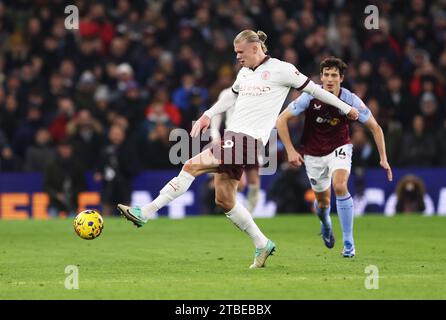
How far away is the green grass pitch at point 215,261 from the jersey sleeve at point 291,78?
187cm

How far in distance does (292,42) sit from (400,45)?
9.05ft

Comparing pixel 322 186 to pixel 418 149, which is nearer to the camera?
pixel 322 186

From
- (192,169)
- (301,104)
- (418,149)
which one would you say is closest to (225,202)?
(192,169)

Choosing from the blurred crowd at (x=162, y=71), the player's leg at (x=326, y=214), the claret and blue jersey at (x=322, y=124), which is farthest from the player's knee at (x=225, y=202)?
the blurred crowd at (x=162, y=71)

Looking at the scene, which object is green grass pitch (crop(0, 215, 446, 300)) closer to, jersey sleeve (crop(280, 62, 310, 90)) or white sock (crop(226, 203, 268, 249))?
white sock (crop(226, 203, 268, 249))

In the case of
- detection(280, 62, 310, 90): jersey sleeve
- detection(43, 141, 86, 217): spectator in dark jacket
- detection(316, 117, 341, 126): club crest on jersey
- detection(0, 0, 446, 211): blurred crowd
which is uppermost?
detection(0, 0, 446, 211): blurred crowd

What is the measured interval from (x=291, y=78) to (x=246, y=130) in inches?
27.7

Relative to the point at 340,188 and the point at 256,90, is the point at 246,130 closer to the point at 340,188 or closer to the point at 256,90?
the point at 256,90

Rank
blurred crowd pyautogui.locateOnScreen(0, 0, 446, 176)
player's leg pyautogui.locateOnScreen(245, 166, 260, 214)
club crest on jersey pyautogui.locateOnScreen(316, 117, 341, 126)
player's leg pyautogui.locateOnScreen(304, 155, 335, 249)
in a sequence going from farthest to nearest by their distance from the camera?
blurred crowd pyautogui.locateOnScreen(0, 0, 446, 176) < player's leg pyautogui.locateOnScreen(245, 166, 260, 214) < player's leg pyautogui.locateOnScreen(304, 155, 335, 249) < club crest on jersey pyautogui.locateOnScreen(316, 117, 341, 126)

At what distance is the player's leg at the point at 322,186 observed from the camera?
43.0 feet

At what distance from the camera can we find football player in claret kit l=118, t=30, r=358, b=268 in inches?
432

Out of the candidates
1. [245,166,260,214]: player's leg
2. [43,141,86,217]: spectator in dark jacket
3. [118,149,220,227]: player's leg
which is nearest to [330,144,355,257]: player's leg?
[118,149,220,227]: player's leg

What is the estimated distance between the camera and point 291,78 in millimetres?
11211
